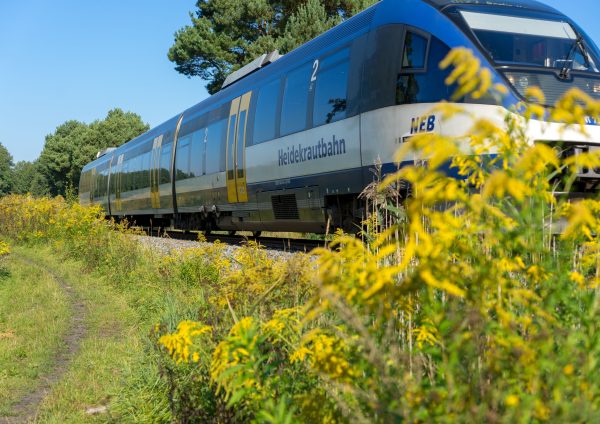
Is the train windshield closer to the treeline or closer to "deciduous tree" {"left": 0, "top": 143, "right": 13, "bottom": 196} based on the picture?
the treeline

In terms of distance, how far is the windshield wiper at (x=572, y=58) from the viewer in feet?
24.0

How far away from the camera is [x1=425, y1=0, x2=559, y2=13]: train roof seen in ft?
25.1

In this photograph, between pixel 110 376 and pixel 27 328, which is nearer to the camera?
pixel 110 376

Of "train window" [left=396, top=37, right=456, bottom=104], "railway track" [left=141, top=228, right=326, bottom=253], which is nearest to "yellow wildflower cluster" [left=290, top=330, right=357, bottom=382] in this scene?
"train window" [left=396, top=37, right=456, bottom=104]

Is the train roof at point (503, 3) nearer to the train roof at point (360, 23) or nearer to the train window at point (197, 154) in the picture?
the train roof at point (360, 23)

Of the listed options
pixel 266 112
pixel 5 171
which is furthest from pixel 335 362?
pixel 5 171

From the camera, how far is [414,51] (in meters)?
7.54

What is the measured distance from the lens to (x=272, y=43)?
30.3m

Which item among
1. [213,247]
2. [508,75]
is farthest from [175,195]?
[508,75]

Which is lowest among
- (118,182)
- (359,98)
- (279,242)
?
(279,242)

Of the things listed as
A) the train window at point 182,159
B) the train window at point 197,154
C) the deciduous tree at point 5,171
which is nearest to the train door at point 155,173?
the train window at point 182,159

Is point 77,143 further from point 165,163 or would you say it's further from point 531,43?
point 531,43

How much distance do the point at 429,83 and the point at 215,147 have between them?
761cm

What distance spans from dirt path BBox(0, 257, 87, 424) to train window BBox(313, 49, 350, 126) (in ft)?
A: 13.8
